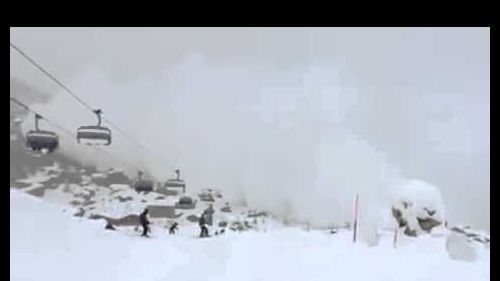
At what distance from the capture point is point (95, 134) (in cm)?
420

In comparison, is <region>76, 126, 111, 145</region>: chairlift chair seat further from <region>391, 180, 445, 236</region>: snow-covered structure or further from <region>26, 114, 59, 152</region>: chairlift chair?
<region>391, 180, 445, 236</region>: snow-covered structure

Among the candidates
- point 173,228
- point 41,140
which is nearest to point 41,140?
point 41,140

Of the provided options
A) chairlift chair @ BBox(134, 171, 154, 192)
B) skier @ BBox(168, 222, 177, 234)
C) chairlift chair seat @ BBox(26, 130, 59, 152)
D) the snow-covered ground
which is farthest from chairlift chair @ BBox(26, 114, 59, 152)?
skier @ BBox(168, 222, 177, 234)

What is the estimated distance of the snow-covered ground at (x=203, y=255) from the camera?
13.7ft

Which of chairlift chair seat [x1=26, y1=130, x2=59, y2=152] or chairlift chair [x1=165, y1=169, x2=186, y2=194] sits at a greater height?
chairlift chair seat [x1=26, y1=130, x2=59, y2=152]

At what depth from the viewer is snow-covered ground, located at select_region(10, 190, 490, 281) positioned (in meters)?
4.17

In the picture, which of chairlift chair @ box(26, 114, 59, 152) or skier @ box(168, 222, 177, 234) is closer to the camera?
chairlift chair @ box(26, 114, 59, 152)

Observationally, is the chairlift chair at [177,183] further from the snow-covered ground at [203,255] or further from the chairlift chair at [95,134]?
the chairlift chair at [95,134]

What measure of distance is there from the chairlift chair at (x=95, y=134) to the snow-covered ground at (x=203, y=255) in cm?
36

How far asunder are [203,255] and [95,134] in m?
0.80

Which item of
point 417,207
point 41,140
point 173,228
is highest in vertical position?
point 41,140

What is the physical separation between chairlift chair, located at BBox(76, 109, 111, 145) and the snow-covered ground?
36 cm

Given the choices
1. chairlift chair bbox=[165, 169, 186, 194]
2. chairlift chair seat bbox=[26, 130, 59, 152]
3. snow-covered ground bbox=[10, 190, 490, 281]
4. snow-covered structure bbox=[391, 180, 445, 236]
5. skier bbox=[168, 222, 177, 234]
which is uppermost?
chairlift chair seat bbox=[26, 130, 59, 152]

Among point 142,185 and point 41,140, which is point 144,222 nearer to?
point 142,185
